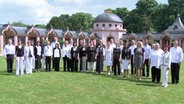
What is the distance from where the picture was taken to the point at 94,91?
44.3 ft

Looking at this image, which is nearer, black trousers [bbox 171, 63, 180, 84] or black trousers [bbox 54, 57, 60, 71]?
black trousers [bbox 171, 63, 180, 84]

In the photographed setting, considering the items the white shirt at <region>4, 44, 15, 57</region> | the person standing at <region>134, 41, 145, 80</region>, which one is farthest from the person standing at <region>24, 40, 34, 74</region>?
the person standing at <region>134, 41, 145, 80</region>

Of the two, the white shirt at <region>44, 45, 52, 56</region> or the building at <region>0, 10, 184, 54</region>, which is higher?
the building at <region>0, 10, 184, 54</region>

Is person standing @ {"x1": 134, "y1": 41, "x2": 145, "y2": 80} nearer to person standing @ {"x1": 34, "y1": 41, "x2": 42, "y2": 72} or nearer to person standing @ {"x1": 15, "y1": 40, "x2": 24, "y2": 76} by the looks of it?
person standing @ {"x1": 34, "y1": 41, "x2": 42, "y2": 72}

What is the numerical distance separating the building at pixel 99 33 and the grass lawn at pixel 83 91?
1552 inches

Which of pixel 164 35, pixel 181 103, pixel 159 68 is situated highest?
pixel 164 35

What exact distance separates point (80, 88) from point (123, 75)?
5.38m

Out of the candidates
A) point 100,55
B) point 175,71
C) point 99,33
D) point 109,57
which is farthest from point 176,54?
point 99,33

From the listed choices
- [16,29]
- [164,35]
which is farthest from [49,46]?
[164,35]

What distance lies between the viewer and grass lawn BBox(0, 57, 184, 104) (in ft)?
39.1

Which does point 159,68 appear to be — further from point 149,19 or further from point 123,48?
point 149,19

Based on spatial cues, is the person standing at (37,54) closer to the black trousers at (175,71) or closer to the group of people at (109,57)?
the group of people at (109,57)

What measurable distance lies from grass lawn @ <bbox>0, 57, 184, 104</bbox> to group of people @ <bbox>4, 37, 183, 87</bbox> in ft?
3.11

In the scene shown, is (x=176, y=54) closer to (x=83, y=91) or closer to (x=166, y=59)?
(x=166, y=59)
